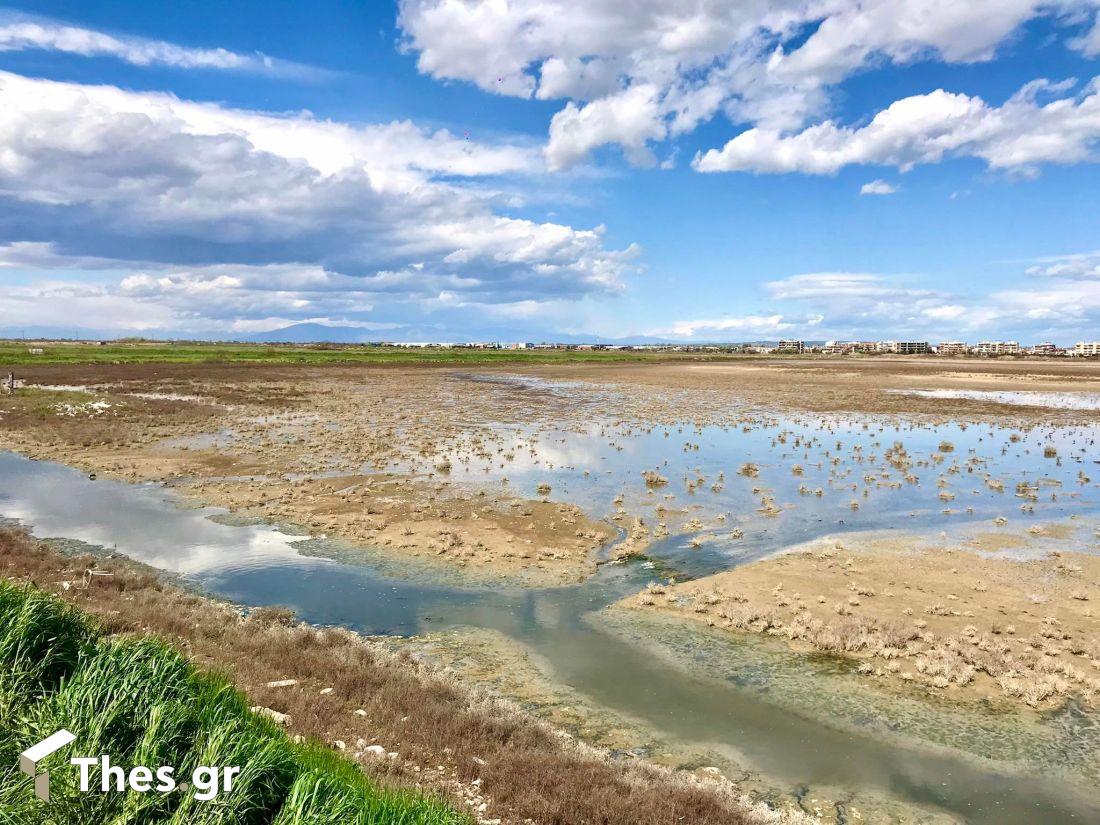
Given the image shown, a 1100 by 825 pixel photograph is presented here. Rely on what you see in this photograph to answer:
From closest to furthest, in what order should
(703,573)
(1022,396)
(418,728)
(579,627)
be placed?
(418,728), (579,627), (703,573), (1022,396)

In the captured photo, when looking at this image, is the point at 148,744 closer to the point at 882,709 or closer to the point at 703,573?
the point at 882,709

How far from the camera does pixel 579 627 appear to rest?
1522cm

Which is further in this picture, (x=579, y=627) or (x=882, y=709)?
(x=579, y=627)

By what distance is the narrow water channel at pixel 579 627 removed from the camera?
31.8 ft

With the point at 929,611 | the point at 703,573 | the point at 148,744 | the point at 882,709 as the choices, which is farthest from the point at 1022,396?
the point at 148,744

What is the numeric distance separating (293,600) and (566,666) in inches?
306

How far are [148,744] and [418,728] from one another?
4.25 metres

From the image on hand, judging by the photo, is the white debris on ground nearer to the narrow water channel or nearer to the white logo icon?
the narrow water channel

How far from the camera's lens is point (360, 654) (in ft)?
40.4

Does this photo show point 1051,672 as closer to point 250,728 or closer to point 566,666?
point 566,666

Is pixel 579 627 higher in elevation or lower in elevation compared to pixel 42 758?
lower

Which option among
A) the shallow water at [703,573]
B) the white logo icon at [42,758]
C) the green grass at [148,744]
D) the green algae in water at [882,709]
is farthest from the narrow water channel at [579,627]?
the white logo icon at [42,758]

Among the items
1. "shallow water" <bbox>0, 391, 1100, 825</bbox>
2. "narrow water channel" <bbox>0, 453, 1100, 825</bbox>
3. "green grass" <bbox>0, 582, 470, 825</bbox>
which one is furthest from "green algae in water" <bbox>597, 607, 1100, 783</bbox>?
"green grass" <bbox>0, 582, 470, 825</bbox>

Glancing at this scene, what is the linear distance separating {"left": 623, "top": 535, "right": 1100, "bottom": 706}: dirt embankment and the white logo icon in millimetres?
12777
